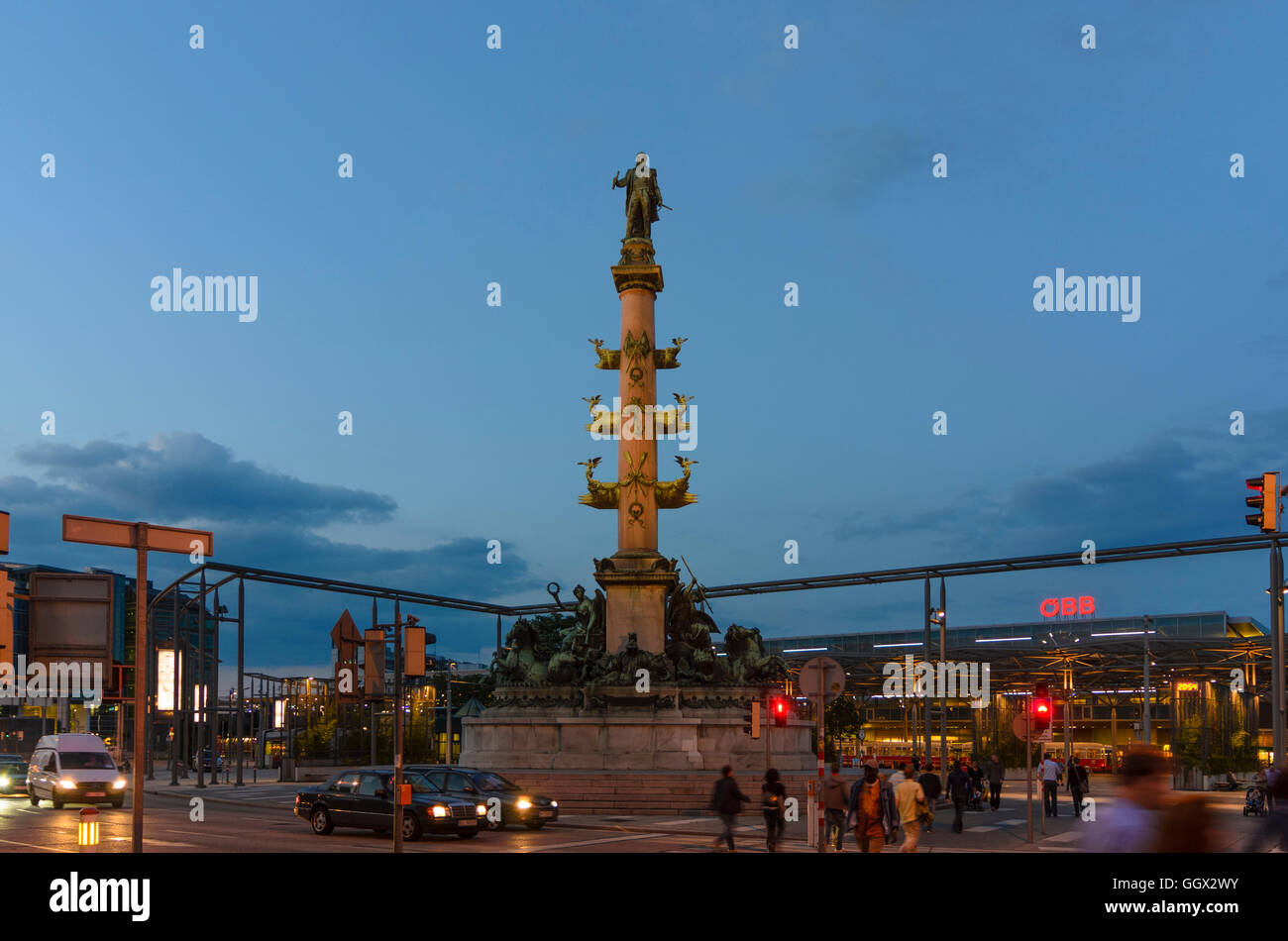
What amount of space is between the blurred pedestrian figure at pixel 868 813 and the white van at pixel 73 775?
28816 millimetres

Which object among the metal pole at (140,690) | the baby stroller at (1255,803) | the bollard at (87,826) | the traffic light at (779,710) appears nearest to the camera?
the metal pole at (140,690)

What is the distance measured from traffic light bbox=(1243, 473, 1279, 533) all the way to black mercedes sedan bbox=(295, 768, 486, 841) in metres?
17.3

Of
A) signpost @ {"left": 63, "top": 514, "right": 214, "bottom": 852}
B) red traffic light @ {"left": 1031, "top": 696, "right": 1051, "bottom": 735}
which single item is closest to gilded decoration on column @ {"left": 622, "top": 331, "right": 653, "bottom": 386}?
red traffic light @ {"left": 1031, "top": 696, "right": 1051, "bottom": 735}

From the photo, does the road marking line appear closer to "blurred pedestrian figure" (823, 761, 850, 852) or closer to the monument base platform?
"blurred pedestrian figure" (823, 761, 850, 852)

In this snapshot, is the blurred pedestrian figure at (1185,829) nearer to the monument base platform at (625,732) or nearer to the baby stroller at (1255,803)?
the baby stroller at (1255,803)

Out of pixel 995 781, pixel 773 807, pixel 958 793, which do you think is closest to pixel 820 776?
pixel 773 807

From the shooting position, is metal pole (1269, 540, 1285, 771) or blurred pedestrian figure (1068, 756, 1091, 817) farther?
metal pole (1269, 540, 1285, 771)

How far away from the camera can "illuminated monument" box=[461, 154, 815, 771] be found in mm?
45344

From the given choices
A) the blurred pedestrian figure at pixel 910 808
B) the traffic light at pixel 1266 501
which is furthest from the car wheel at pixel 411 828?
the traffic light at pixel 1266 501

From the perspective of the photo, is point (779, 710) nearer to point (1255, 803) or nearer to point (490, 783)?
point (490, 783)

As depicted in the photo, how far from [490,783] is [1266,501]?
1852 centimetres

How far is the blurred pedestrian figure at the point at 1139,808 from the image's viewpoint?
8773 mm

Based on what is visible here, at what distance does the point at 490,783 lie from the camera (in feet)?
102

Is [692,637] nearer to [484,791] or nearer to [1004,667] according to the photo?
[484,791]
